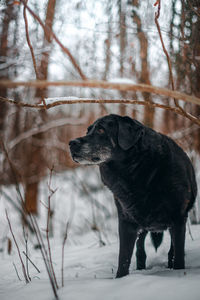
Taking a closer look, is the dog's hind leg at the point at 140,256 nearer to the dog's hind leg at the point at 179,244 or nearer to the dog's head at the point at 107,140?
the dog's hind leg at the point at 179,244

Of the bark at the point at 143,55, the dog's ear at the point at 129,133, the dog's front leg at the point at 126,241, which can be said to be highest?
the bark at the point at 143,55

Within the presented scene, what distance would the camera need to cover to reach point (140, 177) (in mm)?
2311

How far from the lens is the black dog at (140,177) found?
2160 millimetres

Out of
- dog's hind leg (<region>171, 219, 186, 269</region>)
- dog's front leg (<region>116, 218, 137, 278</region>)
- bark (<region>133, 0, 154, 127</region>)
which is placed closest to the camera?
dog's hind leg (<region>171, 219, 186, 269</region>)

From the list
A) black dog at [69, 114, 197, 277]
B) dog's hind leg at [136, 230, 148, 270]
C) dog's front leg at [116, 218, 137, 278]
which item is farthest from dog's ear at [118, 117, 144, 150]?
dog's hind leg at [136, 230, 148, 270]

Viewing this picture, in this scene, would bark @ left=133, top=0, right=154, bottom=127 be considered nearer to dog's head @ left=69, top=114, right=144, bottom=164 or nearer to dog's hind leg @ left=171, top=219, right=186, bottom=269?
dog's head @ left=69, top=114, right=144, bottom=164

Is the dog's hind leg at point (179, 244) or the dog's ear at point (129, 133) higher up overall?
the dog's ear at point (129, 133)

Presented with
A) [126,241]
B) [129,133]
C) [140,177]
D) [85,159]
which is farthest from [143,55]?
[126,241]

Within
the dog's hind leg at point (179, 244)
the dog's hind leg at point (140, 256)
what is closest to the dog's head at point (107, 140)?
the dog's hind leg at point (179, 244)

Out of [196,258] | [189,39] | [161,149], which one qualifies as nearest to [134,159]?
[161,149]

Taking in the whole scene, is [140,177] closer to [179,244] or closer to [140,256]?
[179,244]

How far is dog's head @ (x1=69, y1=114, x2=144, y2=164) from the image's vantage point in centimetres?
239

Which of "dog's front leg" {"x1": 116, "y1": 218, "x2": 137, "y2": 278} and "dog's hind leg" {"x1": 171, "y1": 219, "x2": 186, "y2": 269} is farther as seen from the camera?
"dog's front leg" {"x1": 116, "y1": 218, "x2": 137, "y2": 278}

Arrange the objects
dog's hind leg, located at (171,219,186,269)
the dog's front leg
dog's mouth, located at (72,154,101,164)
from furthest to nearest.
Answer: dog's mouth, located at (72,154,101,164)
the dog's front leg
dog's hind leg, located at (171,219,186,269)
